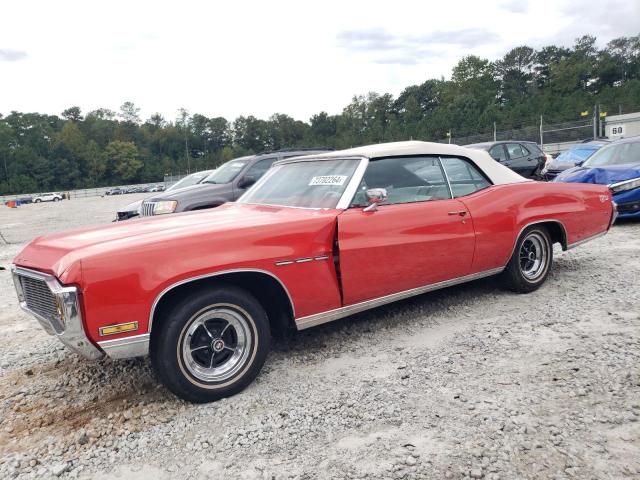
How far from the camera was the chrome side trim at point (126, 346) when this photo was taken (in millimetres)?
2762

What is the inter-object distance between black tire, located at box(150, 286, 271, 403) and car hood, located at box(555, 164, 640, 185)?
23.7 feet

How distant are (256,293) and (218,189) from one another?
18.2 feet

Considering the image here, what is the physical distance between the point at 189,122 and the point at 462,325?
458ft

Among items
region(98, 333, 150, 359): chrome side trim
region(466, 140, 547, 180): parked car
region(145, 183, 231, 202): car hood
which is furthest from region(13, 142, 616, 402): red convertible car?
region(466, 140, 547, 180): parked car

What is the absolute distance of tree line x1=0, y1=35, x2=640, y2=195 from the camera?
7556 cm

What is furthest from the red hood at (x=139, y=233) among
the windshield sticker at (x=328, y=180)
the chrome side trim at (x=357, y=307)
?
the chrome side trim at (x=357, y=307)

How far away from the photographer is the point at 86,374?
142 inches

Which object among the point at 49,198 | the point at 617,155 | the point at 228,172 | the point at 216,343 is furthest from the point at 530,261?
the point at 49,198

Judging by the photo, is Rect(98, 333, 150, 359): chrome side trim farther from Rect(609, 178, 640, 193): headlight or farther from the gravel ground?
Rect(609, 178, 640, 193): headlight

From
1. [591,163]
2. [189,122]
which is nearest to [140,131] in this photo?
[189,122]

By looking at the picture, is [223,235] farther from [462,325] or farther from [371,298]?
[462,325]

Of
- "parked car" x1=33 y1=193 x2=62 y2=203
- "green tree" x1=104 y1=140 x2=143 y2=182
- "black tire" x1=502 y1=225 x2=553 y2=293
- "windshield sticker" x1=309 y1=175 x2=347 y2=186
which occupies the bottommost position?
"parked car" x1=33 y1=193 x2=62 y2=203

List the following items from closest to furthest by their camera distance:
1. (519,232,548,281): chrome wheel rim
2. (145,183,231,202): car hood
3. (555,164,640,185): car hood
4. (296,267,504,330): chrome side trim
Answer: (296,267,504,330): chrome side trim < (519,232,548,281): chrome wheel rim < (555,164,640,185): car hood < (145,183,231,202): car hood

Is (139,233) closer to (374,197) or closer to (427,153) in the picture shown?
(374,197)
